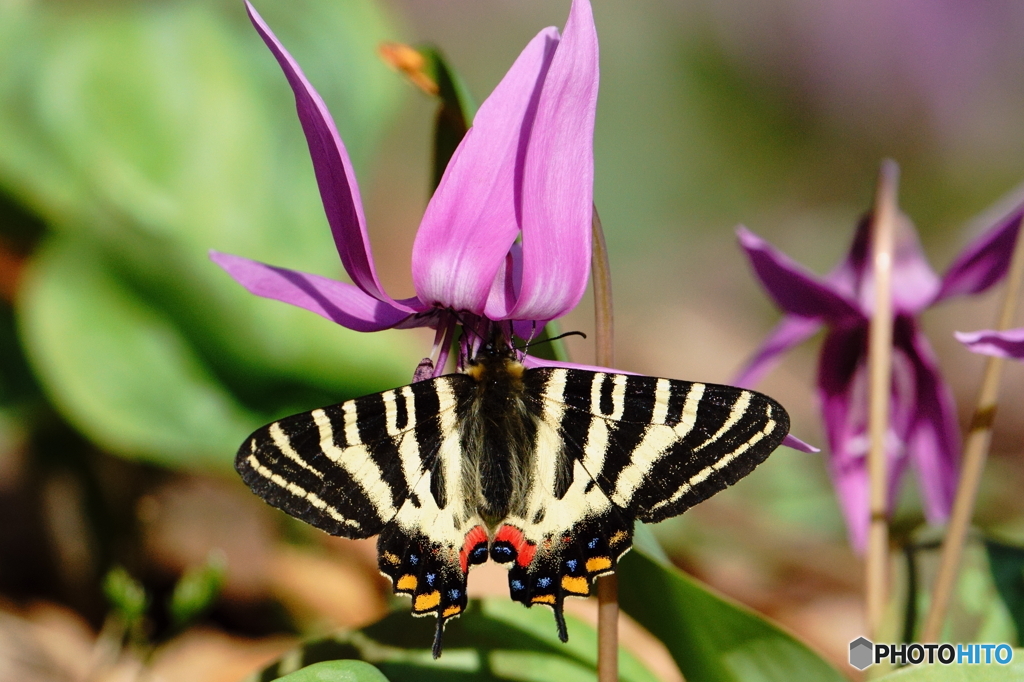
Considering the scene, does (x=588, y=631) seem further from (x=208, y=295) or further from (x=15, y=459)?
(x=15, y=459)

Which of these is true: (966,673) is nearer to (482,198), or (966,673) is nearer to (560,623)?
(560,623)

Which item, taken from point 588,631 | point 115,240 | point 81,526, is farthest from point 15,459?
point 588,631

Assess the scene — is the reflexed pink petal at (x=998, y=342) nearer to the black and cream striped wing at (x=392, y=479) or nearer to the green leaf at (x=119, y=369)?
the black and cream striped wing at (x=392, y=479)

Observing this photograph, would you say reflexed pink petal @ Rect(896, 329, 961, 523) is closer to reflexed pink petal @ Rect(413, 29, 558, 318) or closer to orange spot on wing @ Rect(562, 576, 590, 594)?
orange spot on wing @ Rect(562, 576, 590, 594)

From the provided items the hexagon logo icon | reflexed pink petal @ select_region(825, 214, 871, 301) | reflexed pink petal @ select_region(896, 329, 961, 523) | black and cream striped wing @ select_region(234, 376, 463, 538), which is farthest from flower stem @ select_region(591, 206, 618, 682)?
reflexed pink petal @ select_region(896, 329, 961, 523)

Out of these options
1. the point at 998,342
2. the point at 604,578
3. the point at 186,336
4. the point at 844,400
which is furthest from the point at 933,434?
the point at 186,336

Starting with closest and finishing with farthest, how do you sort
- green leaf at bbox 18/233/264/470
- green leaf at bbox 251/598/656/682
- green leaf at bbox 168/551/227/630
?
green leaf at bbox 251/598/656/682 → green leaf at bbox 168/551/227/630 → green leaf at bbox 18/233/264/470

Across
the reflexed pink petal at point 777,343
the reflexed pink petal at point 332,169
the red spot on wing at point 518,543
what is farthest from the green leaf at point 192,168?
the reflexed pink petal at point 332,169
